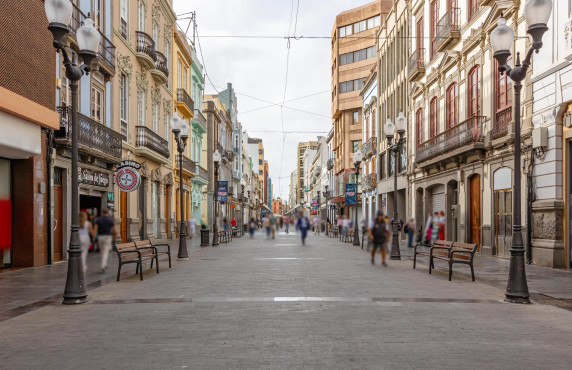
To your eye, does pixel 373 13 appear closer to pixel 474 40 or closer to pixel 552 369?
pixel 474 40

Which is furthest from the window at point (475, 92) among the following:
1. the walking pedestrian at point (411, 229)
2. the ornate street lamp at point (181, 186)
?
the ornate street lamp at point (181, 186)

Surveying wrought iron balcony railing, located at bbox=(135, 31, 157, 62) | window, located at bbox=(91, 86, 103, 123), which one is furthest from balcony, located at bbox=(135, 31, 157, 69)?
window, located at bbox=(91, 86, 103, 123)

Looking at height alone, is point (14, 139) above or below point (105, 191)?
above

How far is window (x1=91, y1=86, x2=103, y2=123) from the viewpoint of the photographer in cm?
1973

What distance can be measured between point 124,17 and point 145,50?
221 centimetres

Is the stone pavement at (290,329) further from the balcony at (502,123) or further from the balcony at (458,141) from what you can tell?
the balcony at (458,141)

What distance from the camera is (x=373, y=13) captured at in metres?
53.3

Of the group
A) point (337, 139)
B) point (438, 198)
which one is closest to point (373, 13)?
point (337, 139)

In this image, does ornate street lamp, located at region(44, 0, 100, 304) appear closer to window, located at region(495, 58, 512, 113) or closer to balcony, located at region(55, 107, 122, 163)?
balcony, located at region(55, 107, 122, 163)

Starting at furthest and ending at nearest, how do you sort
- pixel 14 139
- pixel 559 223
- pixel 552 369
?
pixel 559 223 < pixel 14 139 < pixel 552 369

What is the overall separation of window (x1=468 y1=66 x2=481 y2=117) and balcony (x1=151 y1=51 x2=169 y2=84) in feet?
51.5

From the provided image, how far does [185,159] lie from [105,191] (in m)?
15.3

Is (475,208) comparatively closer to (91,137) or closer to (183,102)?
(91,137)

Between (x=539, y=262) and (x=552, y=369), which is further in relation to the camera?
(x=539, y=262)
